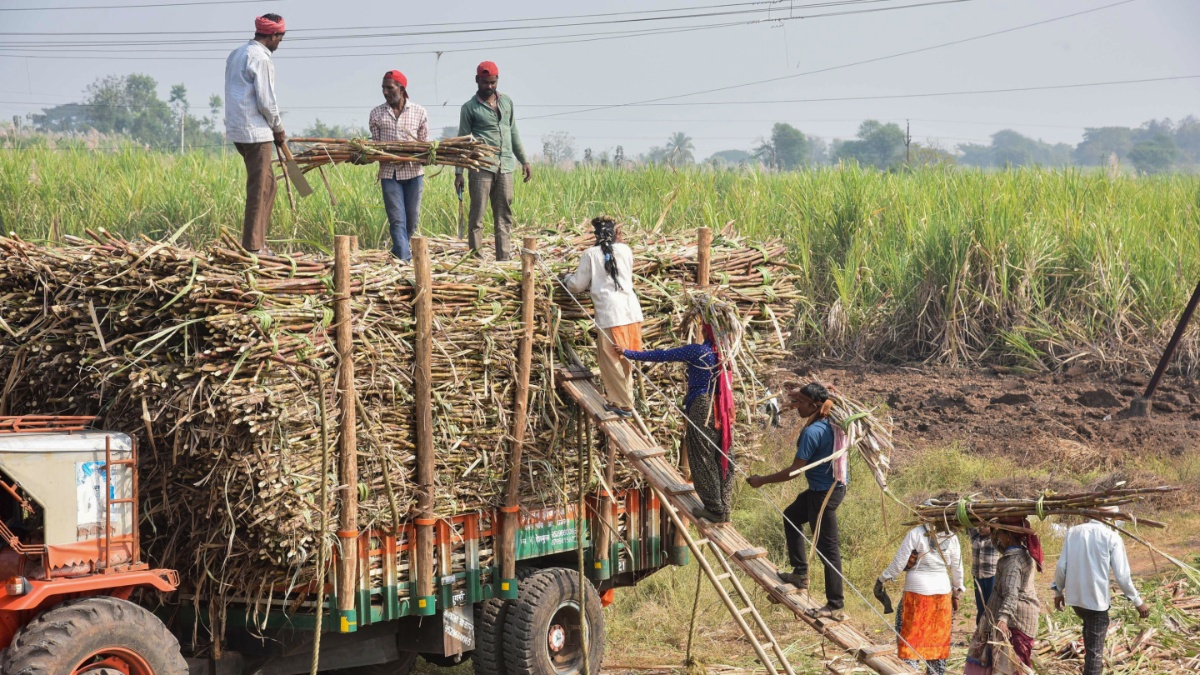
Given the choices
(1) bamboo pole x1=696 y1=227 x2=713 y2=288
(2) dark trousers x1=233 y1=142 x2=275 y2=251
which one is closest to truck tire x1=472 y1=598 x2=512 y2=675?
(1) bamboo pole x1=696 y1=227 x2=713 y2=288

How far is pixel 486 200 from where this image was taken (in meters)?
9.82

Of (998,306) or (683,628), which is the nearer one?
(683,628)

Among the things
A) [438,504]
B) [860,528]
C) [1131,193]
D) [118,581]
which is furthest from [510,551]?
[1131,193]

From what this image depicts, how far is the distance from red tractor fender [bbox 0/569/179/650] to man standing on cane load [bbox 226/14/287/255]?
8.29ft

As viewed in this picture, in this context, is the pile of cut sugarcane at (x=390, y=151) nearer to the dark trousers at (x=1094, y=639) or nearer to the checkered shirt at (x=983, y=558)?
the checkered shirt at (x=983, y=558)

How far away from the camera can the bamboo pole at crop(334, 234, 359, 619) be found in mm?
6473

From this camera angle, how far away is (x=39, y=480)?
575 cm

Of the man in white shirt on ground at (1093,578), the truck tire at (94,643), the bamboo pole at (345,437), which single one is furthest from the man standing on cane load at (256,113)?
the man in white shirt on ground at (1093,578)

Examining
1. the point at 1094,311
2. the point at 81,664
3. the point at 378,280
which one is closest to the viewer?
the point at 81,664

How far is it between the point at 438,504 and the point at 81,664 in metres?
2.07

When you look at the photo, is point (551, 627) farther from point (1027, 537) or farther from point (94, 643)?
point (94, 643)

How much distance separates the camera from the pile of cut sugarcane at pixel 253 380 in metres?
6.09

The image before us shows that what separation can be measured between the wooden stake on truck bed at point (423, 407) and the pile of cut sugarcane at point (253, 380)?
6 cm

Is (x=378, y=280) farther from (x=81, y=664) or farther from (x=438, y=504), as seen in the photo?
(x=81, y=664)
